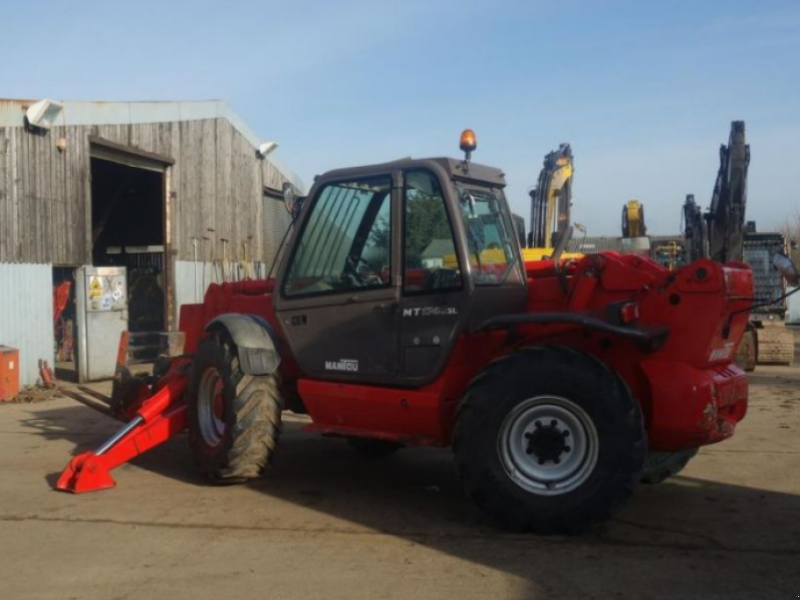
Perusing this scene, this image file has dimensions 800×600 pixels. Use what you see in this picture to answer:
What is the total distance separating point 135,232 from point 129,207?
2.23ft

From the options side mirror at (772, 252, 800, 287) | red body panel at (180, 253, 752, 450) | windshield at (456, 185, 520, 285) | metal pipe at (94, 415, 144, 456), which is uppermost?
windshield at (456, 185, 520, 285)

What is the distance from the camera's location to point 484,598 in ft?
14.8

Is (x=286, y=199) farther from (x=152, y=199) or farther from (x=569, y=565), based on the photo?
(x=152, y=199)

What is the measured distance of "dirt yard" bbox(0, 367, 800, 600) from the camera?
185 inches

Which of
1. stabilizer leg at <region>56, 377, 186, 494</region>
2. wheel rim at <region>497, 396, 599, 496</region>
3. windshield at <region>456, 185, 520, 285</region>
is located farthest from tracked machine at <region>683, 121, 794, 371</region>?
stabilizer leg at <region>56, 377, 186, 494</region>

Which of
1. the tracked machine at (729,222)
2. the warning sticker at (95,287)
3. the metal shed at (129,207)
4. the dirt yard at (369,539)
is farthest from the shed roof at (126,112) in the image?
the tracked machine at (729,222)

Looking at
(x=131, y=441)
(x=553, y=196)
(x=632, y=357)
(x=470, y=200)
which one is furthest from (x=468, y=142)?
(x=553, y=196)

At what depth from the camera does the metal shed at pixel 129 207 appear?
46.3ft

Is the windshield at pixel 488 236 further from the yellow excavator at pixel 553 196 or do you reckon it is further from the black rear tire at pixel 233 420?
the yellow excavator at pixel 553 196

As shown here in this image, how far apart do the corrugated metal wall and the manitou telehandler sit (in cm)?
730

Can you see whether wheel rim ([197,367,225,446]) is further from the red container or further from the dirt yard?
the red container

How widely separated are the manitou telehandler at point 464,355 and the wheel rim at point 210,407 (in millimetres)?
18

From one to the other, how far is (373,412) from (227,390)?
1273 mm

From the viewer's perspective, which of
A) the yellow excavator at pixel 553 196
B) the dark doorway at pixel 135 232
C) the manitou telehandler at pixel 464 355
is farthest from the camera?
the dark doorway at pixel 135 232
